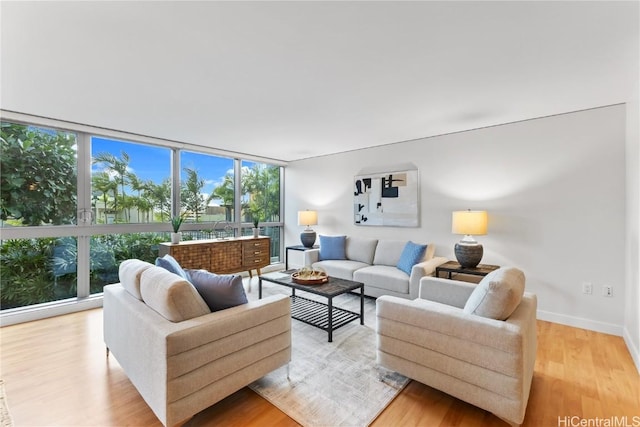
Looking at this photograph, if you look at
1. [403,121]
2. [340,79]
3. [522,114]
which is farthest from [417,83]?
[522,114]

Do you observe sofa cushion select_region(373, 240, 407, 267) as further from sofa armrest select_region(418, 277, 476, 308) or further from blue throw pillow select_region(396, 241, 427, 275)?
sofa armrest select_region(418, 277, 476, 308)

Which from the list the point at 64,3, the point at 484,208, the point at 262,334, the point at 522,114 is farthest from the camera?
the point at 484,208

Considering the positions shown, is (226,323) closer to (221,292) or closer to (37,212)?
(221,292)

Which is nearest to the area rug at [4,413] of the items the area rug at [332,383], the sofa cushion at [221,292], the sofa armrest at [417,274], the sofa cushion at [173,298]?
the sofa cushion at [173,298]

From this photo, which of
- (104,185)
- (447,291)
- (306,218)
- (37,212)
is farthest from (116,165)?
(447,291)

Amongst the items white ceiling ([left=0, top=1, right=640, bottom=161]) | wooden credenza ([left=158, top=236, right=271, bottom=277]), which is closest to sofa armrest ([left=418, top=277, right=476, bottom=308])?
white ceiling ([left=0, top=1, right=640, bottom=161])

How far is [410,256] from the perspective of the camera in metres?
3.77

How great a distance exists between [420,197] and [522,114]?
5.18 feet

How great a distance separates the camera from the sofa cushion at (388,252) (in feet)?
13.7

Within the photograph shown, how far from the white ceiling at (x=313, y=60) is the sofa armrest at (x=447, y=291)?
1.68 metres

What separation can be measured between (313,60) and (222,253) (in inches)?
129

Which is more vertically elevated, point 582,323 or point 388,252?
point 388,252

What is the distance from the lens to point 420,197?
429cm

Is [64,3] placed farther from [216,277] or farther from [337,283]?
[337,283]
